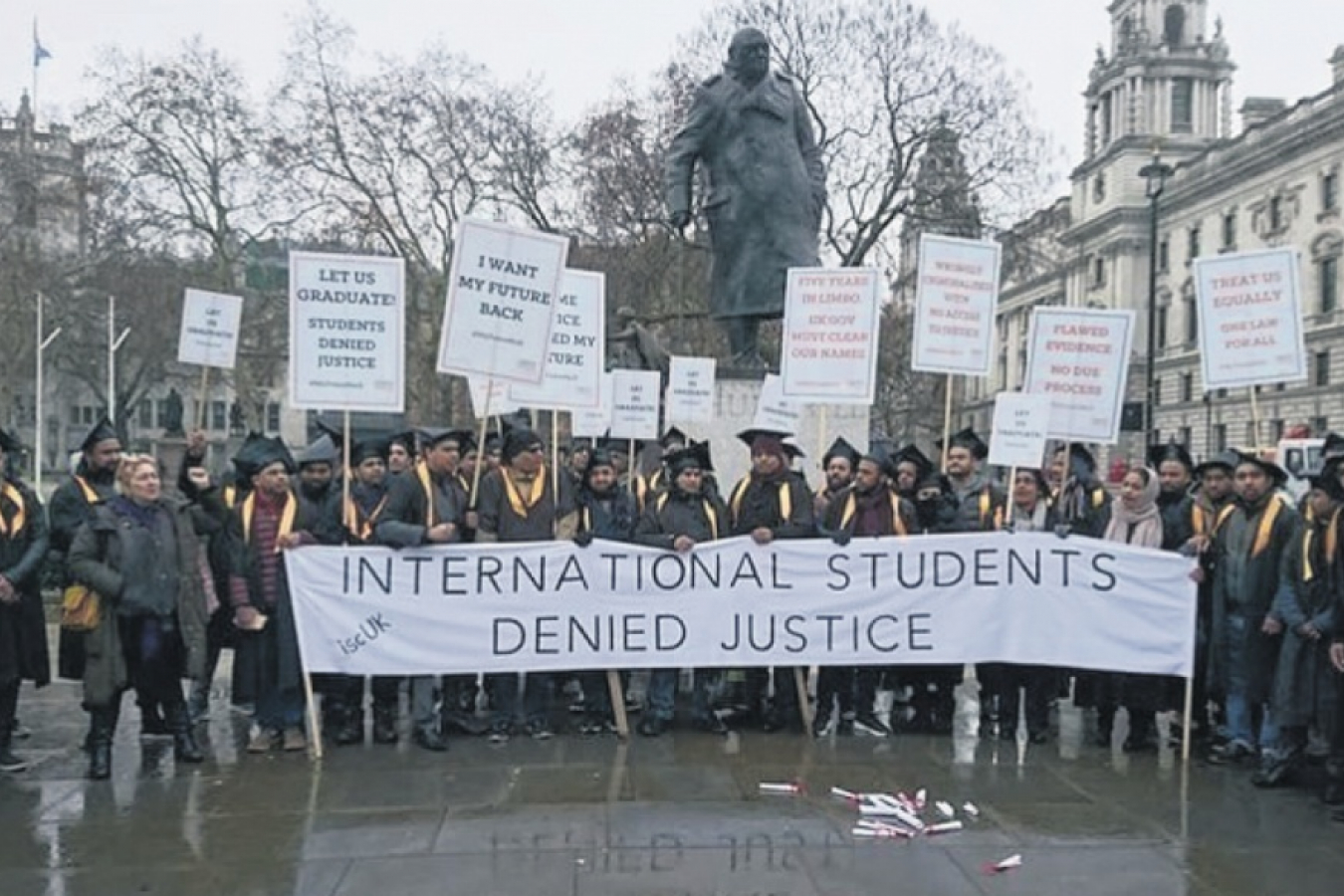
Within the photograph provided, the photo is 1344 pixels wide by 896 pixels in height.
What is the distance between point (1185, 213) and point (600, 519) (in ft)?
272

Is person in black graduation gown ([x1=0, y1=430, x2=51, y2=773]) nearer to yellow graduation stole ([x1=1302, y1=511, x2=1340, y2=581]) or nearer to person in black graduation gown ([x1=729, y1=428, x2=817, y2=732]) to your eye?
person in black graduation gown ([x1=729, y1=428, x2=817, y2=732])

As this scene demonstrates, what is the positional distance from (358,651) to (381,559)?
540mm

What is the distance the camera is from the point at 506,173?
126 feet

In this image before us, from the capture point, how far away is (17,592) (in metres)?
7.45

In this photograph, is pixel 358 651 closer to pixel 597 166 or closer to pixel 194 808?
pixel 194 808

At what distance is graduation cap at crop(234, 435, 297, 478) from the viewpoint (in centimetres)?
800

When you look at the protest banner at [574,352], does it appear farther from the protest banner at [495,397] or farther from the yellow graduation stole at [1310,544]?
the yellow graduation stole at [1310,544]

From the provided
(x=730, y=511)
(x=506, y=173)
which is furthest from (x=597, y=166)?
(x=730, y=511)

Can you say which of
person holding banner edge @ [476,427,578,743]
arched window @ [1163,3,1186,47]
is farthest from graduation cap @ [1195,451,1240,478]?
arched window @ [1163,3,1186,47]

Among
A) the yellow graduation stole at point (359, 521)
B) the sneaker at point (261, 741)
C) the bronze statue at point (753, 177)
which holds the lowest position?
the sneaker at point (261, 741)

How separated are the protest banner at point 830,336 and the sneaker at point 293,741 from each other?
370cm

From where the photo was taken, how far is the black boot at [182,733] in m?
7.69

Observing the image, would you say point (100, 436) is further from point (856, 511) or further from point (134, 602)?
point (856, 511)

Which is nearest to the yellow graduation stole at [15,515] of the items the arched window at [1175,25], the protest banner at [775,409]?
the protest banner at [775,409]
